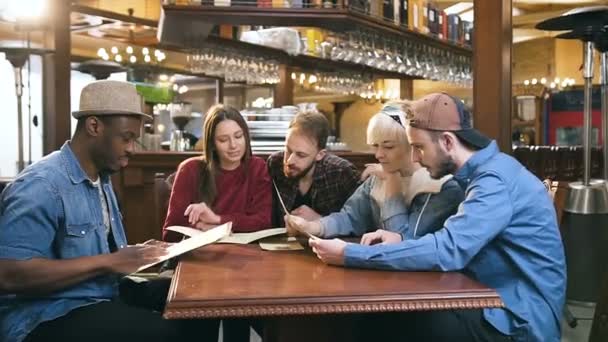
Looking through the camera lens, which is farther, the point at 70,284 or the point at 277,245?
the point at 277,245

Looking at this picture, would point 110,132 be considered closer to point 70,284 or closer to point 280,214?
point 70,284

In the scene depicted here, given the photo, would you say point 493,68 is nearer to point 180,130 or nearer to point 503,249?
point 503,249

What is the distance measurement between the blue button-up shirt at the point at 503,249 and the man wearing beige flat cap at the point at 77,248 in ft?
2.15

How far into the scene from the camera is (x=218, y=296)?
1.43 metres

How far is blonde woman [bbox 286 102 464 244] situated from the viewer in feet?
6.95

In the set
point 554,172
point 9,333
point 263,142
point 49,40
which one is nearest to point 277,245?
point 9,333

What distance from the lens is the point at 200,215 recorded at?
2.48 metres

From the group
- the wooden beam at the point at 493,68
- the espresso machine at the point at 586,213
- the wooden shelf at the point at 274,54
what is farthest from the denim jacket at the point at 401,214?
the wooden shelf at the point at 274,54

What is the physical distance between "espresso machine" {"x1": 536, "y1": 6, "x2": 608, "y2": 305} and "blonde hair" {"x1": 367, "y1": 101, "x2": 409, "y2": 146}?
199cm

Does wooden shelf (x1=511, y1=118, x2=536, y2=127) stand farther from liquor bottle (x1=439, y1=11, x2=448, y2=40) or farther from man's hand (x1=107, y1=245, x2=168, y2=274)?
man's hand (x1=107, y1=245, x2=168, y2=274)

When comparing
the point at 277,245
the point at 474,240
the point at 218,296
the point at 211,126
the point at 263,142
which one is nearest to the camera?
the point at 218,296

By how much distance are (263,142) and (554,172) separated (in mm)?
5072

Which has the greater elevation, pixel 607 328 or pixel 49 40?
pixel 49 40

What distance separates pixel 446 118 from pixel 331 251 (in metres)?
0.49
